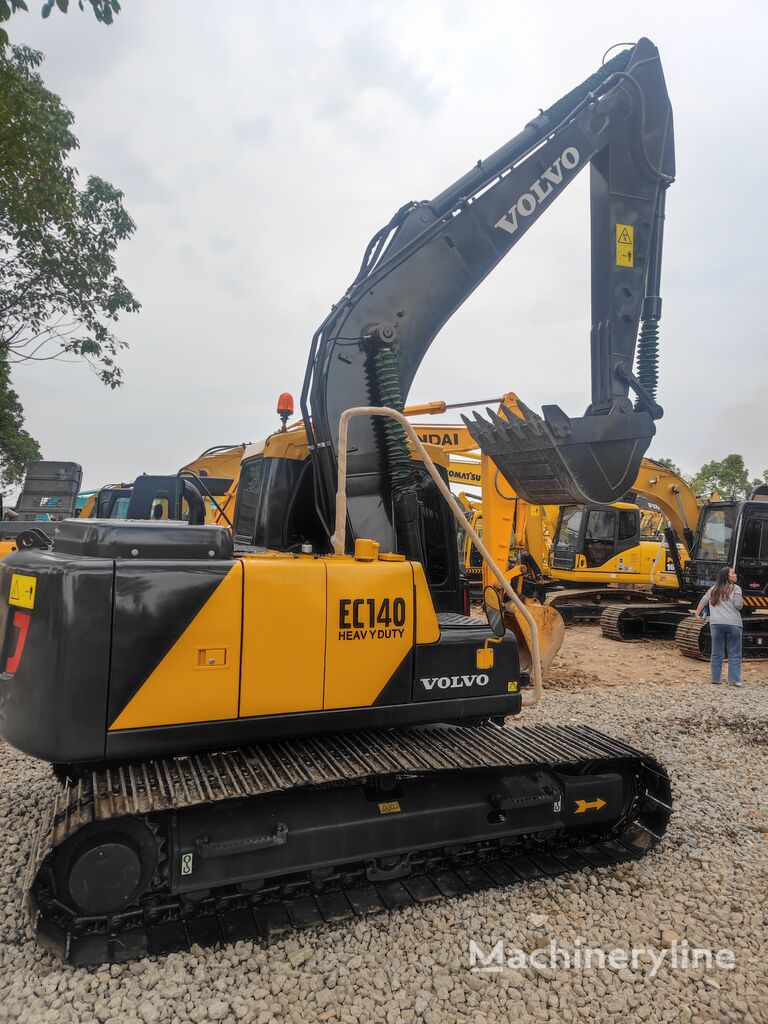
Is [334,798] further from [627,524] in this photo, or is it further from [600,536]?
[627,524]

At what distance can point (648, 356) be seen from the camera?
5543 millimetres

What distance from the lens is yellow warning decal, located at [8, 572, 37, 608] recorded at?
2.84m

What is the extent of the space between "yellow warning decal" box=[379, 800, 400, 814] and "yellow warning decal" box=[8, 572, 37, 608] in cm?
183

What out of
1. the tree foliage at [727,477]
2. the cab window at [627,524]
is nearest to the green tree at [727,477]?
the tree foliage at [727,477]

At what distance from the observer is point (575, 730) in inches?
170

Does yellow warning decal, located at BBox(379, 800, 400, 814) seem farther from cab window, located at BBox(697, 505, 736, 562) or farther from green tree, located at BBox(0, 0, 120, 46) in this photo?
cab window, located at BBox(697, 505, 736, 562)

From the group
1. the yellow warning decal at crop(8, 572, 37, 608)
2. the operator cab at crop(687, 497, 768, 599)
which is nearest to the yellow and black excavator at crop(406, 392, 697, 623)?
the operator cab at crop(687, 497, 768, 599)

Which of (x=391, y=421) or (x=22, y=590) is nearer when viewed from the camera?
(x=22, y=590)

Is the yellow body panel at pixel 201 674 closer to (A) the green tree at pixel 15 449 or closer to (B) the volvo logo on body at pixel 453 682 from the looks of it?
(B) the volvo logo on body at pixel 453 682

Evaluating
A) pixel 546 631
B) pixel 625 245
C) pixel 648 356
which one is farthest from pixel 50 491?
pixel 648 356

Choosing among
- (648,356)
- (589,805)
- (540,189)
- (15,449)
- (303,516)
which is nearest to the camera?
(589,805)

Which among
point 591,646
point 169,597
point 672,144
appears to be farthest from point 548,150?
point 591,646

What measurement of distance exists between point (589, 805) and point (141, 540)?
273 cm

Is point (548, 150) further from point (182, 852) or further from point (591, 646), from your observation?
point (591, 646)
